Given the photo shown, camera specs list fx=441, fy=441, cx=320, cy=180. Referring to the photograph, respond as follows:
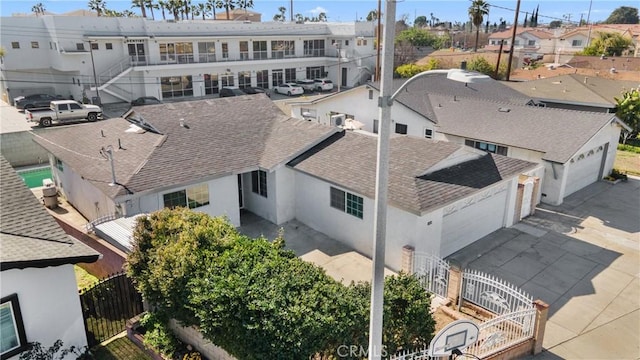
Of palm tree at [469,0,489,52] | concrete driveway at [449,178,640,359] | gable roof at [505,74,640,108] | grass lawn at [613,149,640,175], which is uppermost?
palm tree at [469,0,489,52]

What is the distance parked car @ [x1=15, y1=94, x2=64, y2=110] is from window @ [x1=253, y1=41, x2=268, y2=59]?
2172cm

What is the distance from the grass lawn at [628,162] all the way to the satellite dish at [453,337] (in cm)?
2424

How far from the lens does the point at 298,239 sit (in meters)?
17.4

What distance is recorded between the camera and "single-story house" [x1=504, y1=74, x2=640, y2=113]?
33.8m

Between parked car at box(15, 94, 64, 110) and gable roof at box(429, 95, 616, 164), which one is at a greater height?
gable roof at box(429, 95, 616, 164)

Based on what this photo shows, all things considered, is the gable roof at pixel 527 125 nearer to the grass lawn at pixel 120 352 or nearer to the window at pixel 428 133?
the window at pixel 428 133

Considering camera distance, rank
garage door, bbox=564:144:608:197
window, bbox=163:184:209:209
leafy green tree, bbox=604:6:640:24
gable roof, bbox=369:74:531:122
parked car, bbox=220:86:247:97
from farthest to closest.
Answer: leafy green tree, bbox=604:6:640:24
parked car, bbox=220:86:247:97
gable roof, bbox=369:74:531:122
garage door, bbox=564:144:608:197
window, bbox=163:184:209:209

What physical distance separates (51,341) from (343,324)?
6424mm

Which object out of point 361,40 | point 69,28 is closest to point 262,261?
point 69,28

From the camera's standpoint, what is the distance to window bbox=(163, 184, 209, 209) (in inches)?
A: 653

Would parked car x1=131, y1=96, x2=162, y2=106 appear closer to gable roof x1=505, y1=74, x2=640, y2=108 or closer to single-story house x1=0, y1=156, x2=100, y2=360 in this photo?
gable roof x1=505, y1=74, x2=640, y2=108

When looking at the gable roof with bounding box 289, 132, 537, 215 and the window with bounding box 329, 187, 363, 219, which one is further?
the window with bounding box 329, 187, 363, 219

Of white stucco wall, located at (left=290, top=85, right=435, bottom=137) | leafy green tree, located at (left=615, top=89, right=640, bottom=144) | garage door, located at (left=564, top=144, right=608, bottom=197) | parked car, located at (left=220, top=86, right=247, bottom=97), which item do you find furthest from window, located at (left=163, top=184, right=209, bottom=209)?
parked car, located at (left=220, top=86, right=247, bottom=97)

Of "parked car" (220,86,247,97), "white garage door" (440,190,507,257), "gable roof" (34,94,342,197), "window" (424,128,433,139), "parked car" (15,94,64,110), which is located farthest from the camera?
"parked car" (220,86,247,97)
